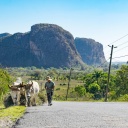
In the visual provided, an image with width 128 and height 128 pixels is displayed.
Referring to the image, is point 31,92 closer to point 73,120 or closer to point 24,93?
point 24,93

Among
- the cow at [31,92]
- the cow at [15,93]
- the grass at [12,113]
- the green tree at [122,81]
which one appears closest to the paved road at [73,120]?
the grass at [12,113]

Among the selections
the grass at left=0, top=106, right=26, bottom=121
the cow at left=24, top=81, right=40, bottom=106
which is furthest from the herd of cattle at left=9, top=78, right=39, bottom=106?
the grass at left=0, top=106, right=26, bottom=121

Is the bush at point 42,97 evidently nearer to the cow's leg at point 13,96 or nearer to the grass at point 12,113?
the cow's leg at point 13,96

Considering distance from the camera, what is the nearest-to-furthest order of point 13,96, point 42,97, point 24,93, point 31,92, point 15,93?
point 15,93 < point 13,96 < point 24,93 < point 31,92 < point 42,97

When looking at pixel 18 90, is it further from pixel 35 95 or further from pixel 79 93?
pixel 79 93

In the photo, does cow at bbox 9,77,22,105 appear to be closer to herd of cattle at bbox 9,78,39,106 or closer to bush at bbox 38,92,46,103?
herd of cattle at bbox 9,78,39,106

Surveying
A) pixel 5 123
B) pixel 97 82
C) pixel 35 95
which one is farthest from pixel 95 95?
pixel 5 123

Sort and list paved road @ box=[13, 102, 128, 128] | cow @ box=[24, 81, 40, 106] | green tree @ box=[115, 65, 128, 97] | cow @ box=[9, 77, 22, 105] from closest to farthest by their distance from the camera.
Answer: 1. paved road @ box=[13, 102, 128, 128]
2. cow @ box=[9, 77, 22, 105]
3. cow @ box=[24, 81, 40, 106]
4. green tree @ box=[115, 65, 128, 97]

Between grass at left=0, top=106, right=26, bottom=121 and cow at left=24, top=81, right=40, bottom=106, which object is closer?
grass at left=0, top=106, right=26, bottom=121

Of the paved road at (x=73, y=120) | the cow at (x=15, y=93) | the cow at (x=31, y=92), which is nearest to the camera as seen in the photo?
the paved road at (x=73, y=120)

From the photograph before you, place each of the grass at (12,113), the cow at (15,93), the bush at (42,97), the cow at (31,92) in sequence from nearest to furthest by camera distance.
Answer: the grass at (12,113) → the cow at (15,93) → the cow at (31,92) → the bush at (42,97)

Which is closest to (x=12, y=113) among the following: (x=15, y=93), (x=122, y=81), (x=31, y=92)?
(x=15, y=93)

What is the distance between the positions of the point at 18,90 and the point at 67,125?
1137 centimetres

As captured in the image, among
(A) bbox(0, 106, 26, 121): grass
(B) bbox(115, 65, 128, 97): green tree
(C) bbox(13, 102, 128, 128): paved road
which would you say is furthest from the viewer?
(B) bbox(115, 65, 128, 97): green tree
